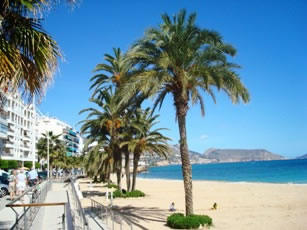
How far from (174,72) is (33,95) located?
29.6 feet

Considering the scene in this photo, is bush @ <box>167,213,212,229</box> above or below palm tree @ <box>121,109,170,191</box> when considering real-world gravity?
below

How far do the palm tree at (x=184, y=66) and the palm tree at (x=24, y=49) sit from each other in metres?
7.78

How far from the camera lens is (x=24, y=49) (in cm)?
634

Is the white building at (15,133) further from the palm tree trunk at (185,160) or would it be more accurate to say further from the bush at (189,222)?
the bush at (189,222)

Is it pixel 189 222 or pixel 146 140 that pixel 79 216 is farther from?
pixel 146 140

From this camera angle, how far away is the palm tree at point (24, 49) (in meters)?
6.02

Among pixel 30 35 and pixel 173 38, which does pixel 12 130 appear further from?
pixel 30 35

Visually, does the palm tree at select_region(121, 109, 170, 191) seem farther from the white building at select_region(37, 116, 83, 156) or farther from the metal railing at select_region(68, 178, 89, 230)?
the white building at select_region(37, 116, 83, 156)

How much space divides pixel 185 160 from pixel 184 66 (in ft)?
13.5

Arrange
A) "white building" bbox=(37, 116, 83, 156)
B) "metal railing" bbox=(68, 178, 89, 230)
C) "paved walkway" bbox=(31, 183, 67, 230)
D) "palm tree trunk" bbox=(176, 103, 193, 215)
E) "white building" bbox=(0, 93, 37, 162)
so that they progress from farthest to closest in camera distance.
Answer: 1. "white building" bbox=(37, 116, 83, 156)
2. "white building" bbox=(0, 93, 37, 162)
3. "palm tree trunk" bbox=(176, 103, 193, 215)
4. "paved walkway" bbox=(31, 183, 67, 230)
5. "metal railing" bbox=(68, 178, 89, 230)

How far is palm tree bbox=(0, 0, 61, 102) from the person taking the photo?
6023mm

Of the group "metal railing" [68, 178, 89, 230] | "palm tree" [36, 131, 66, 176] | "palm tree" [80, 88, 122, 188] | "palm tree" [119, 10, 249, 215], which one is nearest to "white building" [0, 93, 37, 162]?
"palm tree" [36, 131, 66, 176]

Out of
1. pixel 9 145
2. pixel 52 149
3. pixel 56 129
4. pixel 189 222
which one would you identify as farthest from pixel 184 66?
pixel 56 129

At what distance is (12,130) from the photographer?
7338 cm
